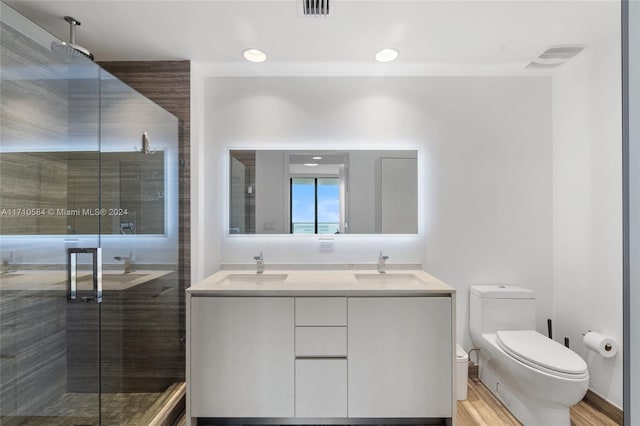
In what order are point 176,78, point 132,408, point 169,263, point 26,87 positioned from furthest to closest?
point 176,78 < point 169,263 < point 132,408 < point 26,87

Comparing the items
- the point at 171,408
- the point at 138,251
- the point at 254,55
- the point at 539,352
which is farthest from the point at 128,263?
the point at 539,352

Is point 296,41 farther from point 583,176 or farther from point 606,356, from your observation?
point 606,356

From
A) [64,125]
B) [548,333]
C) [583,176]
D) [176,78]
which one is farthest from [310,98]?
[548,333]

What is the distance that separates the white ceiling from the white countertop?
58.6 inches

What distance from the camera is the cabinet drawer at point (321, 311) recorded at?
5.84 feet

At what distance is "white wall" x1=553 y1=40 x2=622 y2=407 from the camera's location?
74.7 inches

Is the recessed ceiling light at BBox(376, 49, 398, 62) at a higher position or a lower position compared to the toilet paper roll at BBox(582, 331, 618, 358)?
higher

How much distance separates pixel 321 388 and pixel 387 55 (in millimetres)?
2110

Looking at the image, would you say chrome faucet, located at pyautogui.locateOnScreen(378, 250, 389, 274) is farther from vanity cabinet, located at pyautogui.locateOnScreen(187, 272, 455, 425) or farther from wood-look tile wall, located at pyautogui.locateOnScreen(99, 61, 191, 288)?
wood-look tile wall, located at pyautogui.locateOnScreen(99, 61, 191, 288)

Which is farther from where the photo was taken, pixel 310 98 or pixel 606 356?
pixel 310 98

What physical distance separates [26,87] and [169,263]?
1.14m

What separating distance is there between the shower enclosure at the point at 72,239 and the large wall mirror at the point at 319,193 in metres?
0.64

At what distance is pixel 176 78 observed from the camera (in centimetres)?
215

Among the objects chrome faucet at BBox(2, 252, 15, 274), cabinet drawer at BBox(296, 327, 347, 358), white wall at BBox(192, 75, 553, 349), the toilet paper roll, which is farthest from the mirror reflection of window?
the toilet paper roll
